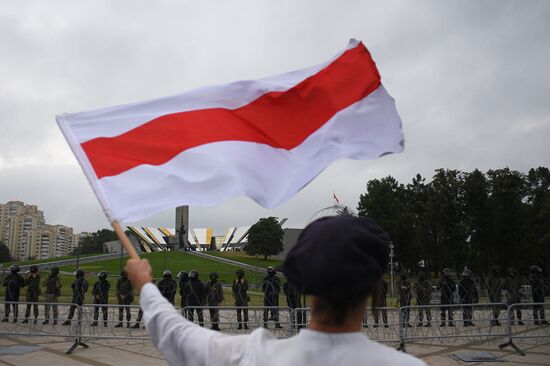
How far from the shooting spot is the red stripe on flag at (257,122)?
3200 mm

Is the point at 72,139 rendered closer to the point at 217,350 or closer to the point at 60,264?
the point at 217,350

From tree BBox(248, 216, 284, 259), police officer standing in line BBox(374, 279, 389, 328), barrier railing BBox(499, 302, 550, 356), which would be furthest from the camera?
tree BBox(248, 216, 284, 259)

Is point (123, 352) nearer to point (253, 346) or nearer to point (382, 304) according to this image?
point (382, 304)

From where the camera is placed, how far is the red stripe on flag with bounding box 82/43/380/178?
3.20m

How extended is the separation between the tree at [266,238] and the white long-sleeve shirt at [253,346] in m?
75.5

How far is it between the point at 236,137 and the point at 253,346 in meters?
2.24

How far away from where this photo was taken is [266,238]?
253 ft

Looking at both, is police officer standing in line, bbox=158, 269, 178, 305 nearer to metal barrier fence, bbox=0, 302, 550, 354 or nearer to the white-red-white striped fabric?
metal barrier fence, bbox=0, 302, 550, 354

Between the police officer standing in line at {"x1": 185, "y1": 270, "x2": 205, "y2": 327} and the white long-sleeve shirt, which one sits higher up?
the white long-sleeve shirt

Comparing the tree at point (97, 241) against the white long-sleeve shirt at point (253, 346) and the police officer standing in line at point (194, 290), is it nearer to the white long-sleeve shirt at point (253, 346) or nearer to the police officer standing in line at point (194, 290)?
the police officer standing in line at point (194, 290)

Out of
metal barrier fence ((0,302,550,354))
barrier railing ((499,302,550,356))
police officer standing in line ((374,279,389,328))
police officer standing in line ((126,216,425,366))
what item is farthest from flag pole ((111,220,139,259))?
barrier railing ((499,302,550,356))

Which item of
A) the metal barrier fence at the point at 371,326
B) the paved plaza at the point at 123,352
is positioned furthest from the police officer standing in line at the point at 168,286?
the paved plaza at the point at 123,352

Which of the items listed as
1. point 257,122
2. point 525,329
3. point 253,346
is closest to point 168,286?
point 525,329

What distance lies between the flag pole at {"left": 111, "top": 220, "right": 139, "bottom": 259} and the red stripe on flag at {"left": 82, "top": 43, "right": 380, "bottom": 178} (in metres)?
0.65
